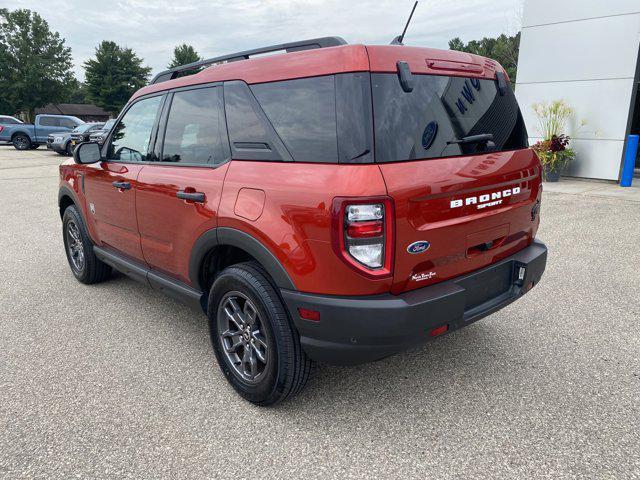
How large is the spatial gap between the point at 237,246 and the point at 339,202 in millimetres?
725

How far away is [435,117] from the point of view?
2.36 meters

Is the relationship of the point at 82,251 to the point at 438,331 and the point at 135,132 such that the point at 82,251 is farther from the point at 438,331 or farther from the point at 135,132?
the point at 438,331

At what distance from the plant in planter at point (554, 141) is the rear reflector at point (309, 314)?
10512 mm

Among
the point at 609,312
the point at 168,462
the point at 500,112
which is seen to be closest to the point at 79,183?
the point at 168,462

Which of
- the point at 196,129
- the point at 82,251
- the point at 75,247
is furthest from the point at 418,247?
the point at 75,247

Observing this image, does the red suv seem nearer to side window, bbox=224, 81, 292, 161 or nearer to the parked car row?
side window, bbox=224, 81, 292, 161

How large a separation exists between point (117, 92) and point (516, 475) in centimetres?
6196

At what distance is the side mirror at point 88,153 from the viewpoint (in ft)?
12.7

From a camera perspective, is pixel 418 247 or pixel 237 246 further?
pixel 237 246

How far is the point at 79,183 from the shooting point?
4340 millimetres

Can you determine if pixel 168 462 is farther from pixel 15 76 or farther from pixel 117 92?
pixel 117 92

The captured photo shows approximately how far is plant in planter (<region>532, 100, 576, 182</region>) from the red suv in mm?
9548

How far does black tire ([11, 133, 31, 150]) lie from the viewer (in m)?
24.4

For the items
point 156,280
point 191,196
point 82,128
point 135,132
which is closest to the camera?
point 191,196
